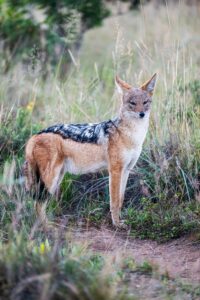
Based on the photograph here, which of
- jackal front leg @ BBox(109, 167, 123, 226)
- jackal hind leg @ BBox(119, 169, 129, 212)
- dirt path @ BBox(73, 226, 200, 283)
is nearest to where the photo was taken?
dirt path @ BBox(73, 226, 200, 283)

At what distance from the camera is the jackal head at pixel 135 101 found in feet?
22.6

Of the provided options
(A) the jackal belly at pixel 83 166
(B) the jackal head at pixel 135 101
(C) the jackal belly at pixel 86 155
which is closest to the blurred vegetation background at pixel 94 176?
(A) the jackal belly at pixel 83 166

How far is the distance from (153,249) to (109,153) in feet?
3.85

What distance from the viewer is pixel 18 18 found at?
1227cm

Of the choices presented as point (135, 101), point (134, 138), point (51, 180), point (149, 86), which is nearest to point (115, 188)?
point (134, 138)

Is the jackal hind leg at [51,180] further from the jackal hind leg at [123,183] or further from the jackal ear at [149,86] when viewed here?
the jackal ear at [149,86]

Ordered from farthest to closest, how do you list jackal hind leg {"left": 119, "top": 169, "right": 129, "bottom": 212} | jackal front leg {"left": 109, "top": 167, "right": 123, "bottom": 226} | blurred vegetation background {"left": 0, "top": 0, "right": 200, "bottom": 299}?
jackal hind leg {"left": 119, "top": 169, "right": 129, "bottom": 212}, jackal front leg {"left": 109, "top": 167, "right": 123, "bottom": 226}, blurred vegetation background {"left": 0, "top": 0, "right": 200, "bottom": 299}

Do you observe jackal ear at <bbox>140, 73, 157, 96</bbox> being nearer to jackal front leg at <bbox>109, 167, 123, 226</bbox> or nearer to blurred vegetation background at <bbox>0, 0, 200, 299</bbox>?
blurred vegetation background at <bbox>0, 0, 200, 299</bbox>

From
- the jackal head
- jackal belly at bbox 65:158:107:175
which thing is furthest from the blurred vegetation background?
the jackal head

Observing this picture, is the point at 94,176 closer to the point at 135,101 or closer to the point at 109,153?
the point at 109,153

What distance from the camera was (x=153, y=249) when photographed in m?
6.21

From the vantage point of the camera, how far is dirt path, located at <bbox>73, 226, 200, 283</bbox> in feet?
18.3

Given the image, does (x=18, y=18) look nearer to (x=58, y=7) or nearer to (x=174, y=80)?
(x=58, y=7)

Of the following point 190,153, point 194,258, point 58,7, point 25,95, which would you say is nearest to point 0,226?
point 194,258
